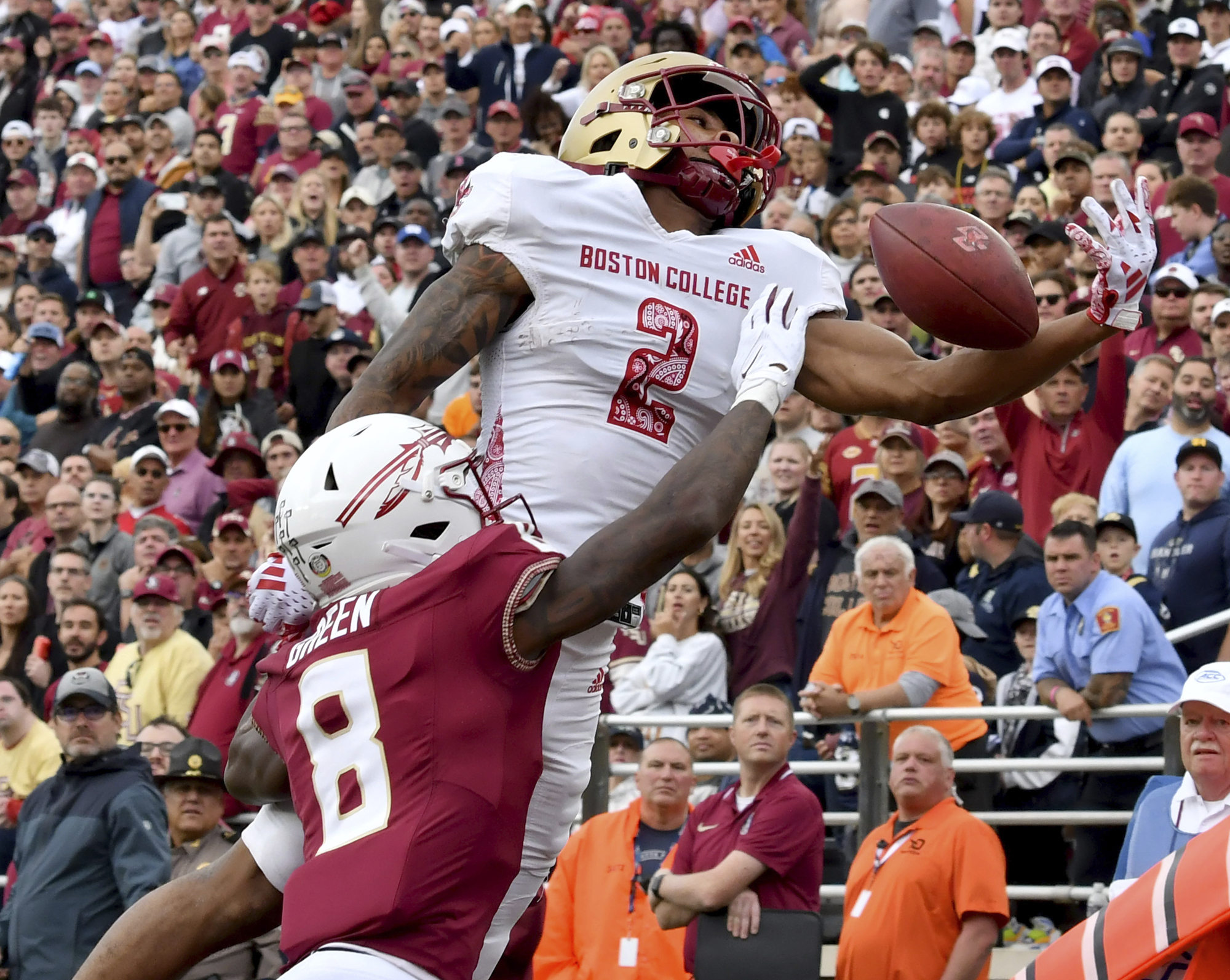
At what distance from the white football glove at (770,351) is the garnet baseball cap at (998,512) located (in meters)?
4.05

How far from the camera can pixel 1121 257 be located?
145 inches

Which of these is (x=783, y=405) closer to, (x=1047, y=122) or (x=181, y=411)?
(x=1047, y=122)

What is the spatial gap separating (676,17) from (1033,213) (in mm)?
4448

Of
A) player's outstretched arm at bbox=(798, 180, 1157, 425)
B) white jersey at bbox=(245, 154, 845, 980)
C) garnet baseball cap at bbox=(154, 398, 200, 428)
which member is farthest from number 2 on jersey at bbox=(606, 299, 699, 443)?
garnet baseball cap at bbox=(154, 398, 200, 428)

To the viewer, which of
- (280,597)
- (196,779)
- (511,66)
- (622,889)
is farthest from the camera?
(511,66)

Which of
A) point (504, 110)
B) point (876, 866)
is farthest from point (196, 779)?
point (504, 110)

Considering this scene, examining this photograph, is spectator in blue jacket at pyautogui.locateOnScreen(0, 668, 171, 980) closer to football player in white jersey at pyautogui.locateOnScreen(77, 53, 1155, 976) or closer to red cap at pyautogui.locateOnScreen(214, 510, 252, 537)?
red cap at pyautogui.locateOnScreen(214, 510, 252, 537)

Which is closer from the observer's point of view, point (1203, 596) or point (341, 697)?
point (341, 697)

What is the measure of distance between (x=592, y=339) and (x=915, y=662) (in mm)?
3533

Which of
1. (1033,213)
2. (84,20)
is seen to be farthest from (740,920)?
(84,20)

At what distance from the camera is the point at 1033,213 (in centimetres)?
1006

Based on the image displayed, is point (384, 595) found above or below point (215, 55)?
above

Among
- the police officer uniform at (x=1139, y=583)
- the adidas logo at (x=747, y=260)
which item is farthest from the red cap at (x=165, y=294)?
the adidas logo at (x=747, y=260)

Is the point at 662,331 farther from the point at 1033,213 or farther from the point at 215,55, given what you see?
the point at 215,55
